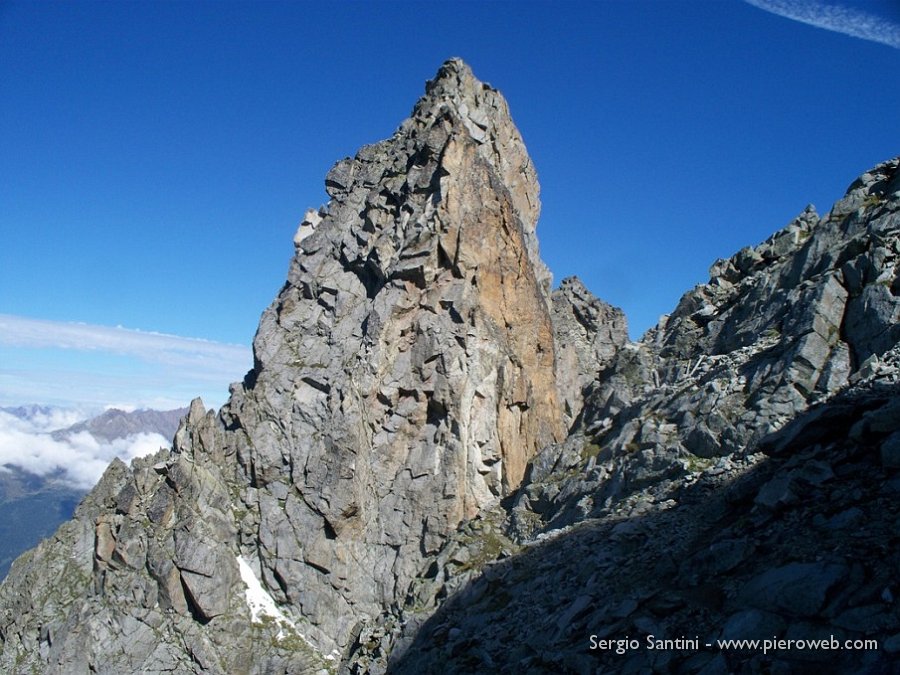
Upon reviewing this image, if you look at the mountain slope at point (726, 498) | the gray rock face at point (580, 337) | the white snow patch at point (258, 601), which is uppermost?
the gray rock face at point (580, 337)

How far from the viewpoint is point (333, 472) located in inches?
2744

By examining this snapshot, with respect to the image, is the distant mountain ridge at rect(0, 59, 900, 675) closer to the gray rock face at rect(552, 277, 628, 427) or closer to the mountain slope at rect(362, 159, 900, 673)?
the mountain slope at rect(362, 159, 900, 673)

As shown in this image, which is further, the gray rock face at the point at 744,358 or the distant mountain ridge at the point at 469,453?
the gray rock face at the point at 744,358

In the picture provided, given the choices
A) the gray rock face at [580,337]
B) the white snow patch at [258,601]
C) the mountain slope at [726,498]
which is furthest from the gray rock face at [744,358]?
the white snow patch at [258,601]

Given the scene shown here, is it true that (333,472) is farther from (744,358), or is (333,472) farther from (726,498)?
(726,498)

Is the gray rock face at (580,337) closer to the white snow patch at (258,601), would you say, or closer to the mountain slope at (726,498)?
the mountain slope at (726,498)

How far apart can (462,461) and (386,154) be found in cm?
4771

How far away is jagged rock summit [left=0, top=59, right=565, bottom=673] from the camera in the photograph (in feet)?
215

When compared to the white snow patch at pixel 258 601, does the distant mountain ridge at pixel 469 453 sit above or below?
above

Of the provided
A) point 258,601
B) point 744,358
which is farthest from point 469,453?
point 744,358

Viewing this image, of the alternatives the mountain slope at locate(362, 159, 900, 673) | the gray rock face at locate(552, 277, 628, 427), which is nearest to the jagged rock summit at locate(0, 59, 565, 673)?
the gray rock face at locate(552, 277, 628, 427)

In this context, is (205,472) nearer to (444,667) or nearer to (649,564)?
(444,667)

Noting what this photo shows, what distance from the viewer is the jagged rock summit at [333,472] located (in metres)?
65.4

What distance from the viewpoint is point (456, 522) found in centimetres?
6544
